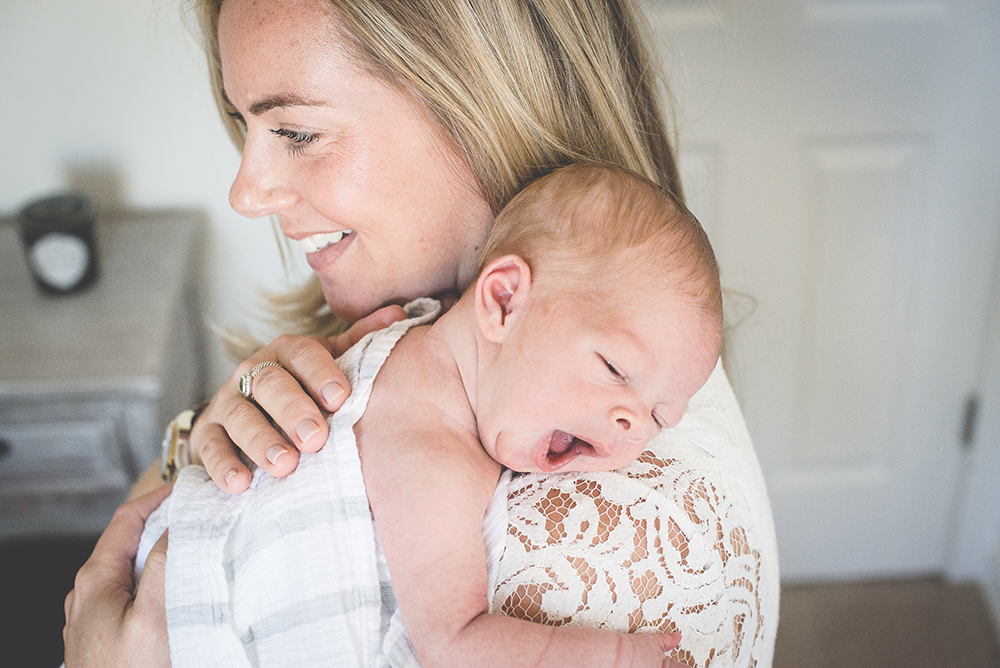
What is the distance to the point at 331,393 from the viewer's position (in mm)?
848

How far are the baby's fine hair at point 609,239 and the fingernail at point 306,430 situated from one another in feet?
0.85

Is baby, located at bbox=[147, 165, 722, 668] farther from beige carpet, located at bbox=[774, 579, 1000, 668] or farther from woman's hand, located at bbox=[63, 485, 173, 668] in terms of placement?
beige carpet, located at bbox=[774, 579, 1000, 668]

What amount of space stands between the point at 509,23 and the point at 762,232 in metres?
1.29

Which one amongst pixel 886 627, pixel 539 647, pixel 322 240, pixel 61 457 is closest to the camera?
pixel 539 647

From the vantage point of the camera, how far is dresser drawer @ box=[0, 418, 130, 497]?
63.8 inches

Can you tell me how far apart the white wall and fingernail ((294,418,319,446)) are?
120 centimetres

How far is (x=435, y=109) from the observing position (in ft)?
3.11

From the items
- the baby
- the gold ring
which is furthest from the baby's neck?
the gold ring

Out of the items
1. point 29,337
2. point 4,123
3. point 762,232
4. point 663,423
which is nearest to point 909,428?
point 762,232

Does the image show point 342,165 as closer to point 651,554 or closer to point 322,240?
point 322,240

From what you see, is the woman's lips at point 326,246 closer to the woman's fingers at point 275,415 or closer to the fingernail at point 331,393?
the woman's fingers at point 275,415

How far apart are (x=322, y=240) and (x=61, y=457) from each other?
0.99 meters

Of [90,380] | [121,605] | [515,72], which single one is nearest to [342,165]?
[515,72]

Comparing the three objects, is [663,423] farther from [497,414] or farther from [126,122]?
[126,122]
